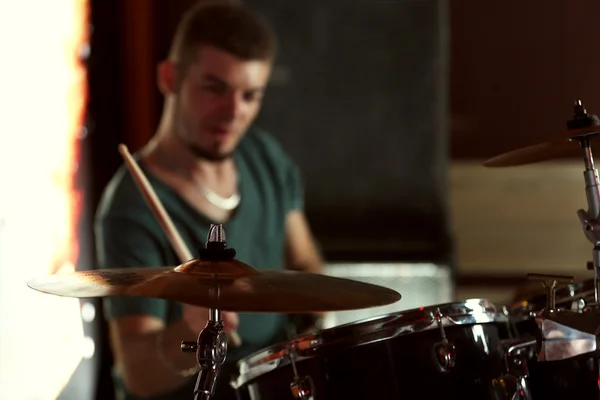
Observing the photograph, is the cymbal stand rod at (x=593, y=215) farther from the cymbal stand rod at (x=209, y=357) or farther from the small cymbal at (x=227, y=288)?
the cymbal stand rod at (x=209, y=357)

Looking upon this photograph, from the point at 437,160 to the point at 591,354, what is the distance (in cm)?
108

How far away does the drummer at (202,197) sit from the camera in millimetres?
2193

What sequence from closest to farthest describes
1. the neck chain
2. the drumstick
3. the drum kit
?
the drum kit
the drumstick
the neck chain

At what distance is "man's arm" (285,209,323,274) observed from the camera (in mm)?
2451

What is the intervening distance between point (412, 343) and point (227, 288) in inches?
16.7

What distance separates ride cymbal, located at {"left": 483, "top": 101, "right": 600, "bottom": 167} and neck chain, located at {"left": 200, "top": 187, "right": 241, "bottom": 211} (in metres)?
0.87

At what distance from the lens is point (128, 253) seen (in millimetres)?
2207

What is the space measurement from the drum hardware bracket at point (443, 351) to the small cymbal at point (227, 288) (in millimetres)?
182

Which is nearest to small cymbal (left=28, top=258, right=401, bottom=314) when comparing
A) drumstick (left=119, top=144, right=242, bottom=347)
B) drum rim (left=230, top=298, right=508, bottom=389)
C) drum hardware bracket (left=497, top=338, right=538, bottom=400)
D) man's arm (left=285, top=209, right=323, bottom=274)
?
drum rim (left=230, top=298, right=508, bottom=389)

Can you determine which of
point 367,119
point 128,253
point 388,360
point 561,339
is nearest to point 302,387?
point 388,360

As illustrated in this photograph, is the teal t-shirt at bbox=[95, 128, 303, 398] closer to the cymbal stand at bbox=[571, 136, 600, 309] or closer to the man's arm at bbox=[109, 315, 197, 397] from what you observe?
the man's arm at bbox=[109, 315, 197, 397]

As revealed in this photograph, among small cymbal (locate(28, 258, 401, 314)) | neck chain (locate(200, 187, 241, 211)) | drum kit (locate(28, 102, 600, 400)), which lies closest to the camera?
small cymbal (locate(28, 258, 401, 314))

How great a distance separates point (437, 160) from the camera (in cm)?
249

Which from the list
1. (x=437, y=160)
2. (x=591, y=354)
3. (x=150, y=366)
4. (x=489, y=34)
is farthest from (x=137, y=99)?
(x=591, y=354)
